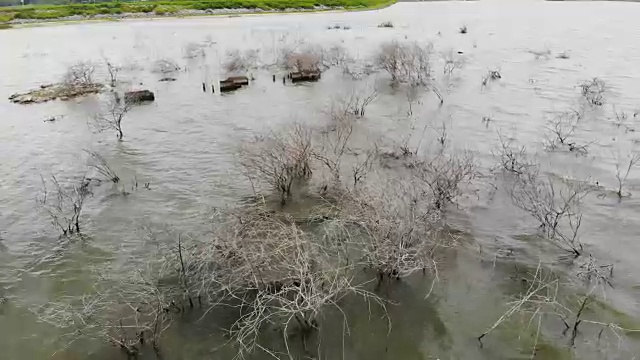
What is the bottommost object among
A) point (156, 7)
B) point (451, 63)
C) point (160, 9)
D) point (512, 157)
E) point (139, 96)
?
point (512, 157)

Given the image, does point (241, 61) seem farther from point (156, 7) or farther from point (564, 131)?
point (156, 7)

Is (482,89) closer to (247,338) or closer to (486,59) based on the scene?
(486,59)

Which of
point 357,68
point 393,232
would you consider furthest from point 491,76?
point 393,232

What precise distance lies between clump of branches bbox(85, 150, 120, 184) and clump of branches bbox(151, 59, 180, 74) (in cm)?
1392

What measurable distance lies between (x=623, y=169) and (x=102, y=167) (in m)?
16.6

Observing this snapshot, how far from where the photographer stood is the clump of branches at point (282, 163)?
13555 mm

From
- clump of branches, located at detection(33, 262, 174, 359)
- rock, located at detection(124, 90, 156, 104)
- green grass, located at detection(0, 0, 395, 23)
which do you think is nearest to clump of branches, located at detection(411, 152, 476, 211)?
clump of branches, located at detection(33, 262, 174, 359)

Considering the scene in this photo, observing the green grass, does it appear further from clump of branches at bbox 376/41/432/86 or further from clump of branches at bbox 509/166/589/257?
clump of branches at bbox 509/166/589/257

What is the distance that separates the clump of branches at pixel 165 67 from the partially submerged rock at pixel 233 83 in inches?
215

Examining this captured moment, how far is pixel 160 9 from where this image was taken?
234ft

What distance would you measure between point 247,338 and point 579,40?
39200 millimetres

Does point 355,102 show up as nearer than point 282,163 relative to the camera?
No

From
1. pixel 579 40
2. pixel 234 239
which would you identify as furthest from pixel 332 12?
pixel 234 239

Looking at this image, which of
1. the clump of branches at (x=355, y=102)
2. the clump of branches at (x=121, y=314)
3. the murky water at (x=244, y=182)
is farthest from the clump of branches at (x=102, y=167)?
the clump of branches at (x=355, y=102)
